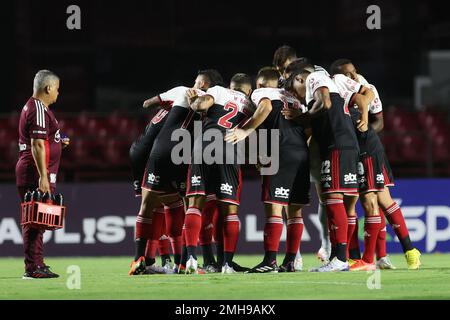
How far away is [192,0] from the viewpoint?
67.0ft

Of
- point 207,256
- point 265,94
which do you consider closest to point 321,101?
point 265,94

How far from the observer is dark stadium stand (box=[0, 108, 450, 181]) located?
16.6 m

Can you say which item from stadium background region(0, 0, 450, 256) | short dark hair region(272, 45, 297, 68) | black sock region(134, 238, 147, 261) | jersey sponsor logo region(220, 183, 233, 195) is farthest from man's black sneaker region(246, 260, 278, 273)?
stadium background region(0, 0, 450, 256)

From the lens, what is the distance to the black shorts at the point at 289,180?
9.65 metres

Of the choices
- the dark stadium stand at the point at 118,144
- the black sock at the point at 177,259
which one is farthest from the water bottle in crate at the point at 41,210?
the dark stadium stand at the point at 118,144

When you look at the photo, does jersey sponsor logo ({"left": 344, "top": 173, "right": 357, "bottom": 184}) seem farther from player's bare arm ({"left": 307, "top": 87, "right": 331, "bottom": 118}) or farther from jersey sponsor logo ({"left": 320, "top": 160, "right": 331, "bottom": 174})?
player's bare arm ({"left": 307, "top": 87, "right": 331, "bottom": 118})

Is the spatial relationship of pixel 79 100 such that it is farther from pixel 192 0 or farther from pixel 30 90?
pixel 192 0

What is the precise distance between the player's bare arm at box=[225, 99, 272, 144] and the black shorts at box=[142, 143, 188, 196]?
0.65 meters

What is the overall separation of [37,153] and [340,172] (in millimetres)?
2716

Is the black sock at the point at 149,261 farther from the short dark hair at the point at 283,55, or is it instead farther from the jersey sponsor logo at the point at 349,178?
the short dark hair at the point at 283,55

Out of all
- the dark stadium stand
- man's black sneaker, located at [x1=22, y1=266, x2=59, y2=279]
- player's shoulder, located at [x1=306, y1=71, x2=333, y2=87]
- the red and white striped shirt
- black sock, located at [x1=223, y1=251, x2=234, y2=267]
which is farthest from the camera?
the dark stadium stand

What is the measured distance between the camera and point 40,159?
931 centimetres

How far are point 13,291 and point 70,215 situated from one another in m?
6.57

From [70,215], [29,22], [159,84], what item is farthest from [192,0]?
[70,215]
